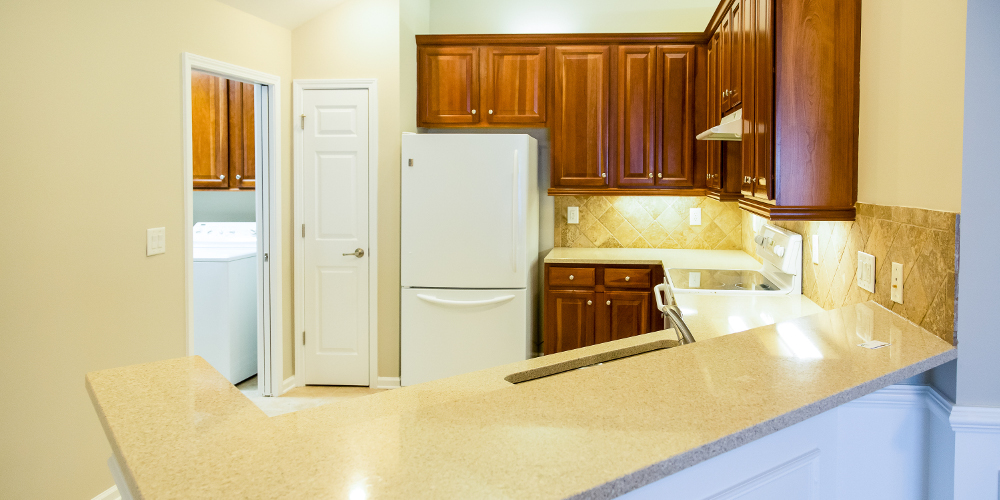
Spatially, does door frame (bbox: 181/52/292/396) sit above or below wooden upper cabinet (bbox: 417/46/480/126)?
below

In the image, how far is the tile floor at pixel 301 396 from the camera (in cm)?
383

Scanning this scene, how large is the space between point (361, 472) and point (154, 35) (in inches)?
109

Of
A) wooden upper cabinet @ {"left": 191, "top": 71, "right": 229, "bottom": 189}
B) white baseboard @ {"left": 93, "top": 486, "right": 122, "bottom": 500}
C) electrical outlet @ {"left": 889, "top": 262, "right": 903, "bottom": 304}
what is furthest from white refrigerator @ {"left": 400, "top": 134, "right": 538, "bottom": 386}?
electrical outlet @ {"left": 889, "top": 262, "right": 903, "bottom": 304}

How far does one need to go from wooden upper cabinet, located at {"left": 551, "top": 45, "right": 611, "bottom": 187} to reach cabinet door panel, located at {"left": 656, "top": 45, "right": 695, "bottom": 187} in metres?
0.34

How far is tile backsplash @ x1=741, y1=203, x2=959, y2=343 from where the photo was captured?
1.52 meters

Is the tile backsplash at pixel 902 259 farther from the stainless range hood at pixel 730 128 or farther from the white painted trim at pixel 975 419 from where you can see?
the stainless range hood at pixel 730 128

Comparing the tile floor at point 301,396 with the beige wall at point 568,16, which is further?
the beige wall at point 568,16

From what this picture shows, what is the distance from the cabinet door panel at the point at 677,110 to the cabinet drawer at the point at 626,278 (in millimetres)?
664

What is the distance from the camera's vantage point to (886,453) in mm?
1667

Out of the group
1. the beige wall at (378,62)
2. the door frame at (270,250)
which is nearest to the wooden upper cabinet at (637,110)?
the beige wall at (378,62)

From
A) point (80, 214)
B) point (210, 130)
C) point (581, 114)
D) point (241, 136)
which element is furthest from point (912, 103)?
point (210, 130)

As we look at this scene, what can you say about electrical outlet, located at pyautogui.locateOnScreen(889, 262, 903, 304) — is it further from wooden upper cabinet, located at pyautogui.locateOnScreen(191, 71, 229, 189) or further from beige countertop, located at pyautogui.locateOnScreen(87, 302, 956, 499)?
wooden upper cabinet, located at pyautogui.locateOnScreen(191, 71, 229, 189)

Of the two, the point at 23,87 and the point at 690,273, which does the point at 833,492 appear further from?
the point at 23,87

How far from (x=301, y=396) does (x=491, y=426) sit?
3.35 meters
